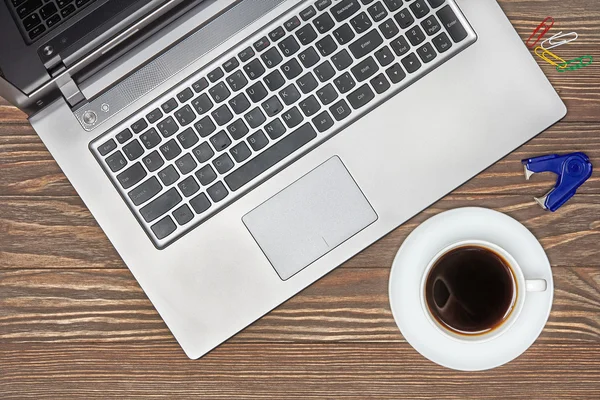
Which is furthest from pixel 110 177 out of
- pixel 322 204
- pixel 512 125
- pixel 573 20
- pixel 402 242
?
pixel 573 20

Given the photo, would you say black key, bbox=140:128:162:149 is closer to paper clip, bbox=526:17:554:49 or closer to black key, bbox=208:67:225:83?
black key, bbox=208:67:225:83

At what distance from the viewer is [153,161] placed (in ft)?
2.21

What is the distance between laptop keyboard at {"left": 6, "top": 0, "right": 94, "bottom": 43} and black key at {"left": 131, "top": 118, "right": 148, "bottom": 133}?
0.41ft

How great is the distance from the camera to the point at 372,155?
27.5 inches

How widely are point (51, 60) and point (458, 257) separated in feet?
1.54

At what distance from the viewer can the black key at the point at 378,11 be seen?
688 mm

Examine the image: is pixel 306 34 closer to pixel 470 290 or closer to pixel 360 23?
pixel 360 23

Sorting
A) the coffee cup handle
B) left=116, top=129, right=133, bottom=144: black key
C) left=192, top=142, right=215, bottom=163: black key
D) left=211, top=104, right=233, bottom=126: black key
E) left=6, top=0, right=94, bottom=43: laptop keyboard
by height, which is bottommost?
the coffee cup handle

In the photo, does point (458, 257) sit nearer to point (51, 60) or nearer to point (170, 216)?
point (170, 216)

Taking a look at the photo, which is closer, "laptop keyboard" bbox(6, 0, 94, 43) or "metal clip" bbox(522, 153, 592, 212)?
"laptop keyboard" bbox(6, 0, 94, 43)

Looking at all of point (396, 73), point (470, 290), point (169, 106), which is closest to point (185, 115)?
point (169, 106)

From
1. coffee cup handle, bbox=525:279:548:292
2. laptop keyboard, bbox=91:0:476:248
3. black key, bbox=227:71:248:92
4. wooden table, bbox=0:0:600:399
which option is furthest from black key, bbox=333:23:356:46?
Answer: coffee cup handle, bbox=525:279:548:292

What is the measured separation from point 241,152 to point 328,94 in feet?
0.37

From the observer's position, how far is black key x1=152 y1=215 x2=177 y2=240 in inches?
26.4
